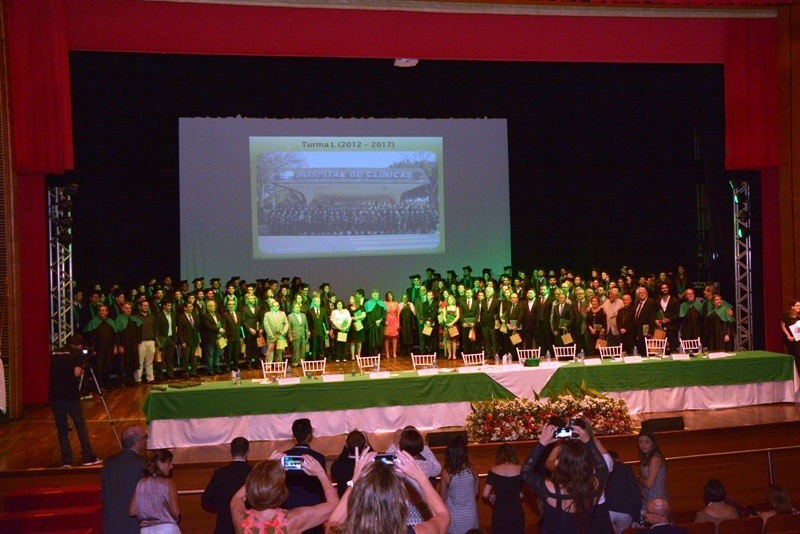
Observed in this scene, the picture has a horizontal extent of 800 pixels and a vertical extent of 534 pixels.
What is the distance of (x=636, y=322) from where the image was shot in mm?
14062

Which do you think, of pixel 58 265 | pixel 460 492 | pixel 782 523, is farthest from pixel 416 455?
pixel 58 265

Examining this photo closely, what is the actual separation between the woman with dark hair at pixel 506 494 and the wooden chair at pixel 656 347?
6277 millimetres

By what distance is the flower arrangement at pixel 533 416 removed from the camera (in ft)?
28.7

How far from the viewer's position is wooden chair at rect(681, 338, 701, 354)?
450 inches

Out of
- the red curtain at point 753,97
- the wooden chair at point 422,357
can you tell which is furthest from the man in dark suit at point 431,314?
the red curtain at point 753,97

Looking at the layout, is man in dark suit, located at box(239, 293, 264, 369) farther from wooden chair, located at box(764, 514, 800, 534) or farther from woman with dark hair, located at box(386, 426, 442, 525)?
wooden chair, located at box(764, 514, 800, 534)

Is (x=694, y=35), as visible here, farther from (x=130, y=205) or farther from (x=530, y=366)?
(x=130, y=205)

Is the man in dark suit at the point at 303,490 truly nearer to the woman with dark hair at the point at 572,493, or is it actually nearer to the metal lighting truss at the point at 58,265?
the woman with dark hair at the point at 572,493

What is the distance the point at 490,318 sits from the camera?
15836 millimetres

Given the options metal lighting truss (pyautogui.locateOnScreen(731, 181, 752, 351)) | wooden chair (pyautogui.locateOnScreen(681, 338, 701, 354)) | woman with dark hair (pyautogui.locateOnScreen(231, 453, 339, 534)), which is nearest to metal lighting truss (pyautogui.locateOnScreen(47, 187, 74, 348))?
wooden chair (pyautogui.locateOnScreen(681, 338, 701, 354))

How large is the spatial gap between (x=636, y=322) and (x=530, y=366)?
4407 millimetres

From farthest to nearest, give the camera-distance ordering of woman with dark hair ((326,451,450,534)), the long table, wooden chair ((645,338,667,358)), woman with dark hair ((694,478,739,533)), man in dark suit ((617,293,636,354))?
man in dark suit ((617,293,636,354))
wooden chair ((645,338,667,358))
the long table
woman with dark hair ((694,478,739,533))
woman with dark hair ((326,451,450,534))

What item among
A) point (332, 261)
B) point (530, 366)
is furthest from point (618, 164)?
point (530, 366)

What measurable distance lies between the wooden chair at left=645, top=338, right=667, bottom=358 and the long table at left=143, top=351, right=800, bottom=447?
75cm
